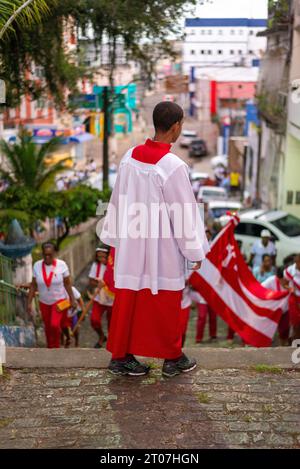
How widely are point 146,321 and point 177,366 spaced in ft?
1.55

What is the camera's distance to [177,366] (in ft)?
15.4

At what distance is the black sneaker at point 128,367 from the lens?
4.66 meters

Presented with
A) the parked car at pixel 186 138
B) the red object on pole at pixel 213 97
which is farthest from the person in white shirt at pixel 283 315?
the parked car at pixel 186 138

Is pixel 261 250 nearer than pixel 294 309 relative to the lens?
No

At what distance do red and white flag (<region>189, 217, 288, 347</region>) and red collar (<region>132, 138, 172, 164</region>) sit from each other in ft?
14.3

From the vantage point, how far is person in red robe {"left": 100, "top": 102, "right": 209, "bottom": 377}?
4.37 meters

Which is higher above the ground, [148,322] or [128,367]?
[148,322]

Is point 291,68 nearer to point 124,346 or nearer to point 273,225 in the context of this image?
point 273,225

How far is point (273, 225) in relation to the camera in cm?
1558

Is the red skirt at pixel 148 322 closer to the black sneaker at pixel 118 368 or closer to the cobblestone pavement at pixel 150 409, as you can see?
the black sneaker at pixel 118 368

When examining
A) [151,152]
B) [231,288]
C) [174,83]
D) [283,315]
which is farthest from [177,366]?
[174,83]

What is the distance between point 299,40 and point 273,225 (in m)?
5.99

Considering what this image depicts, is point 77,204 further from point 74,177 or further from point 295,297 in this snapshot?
point 74,177
